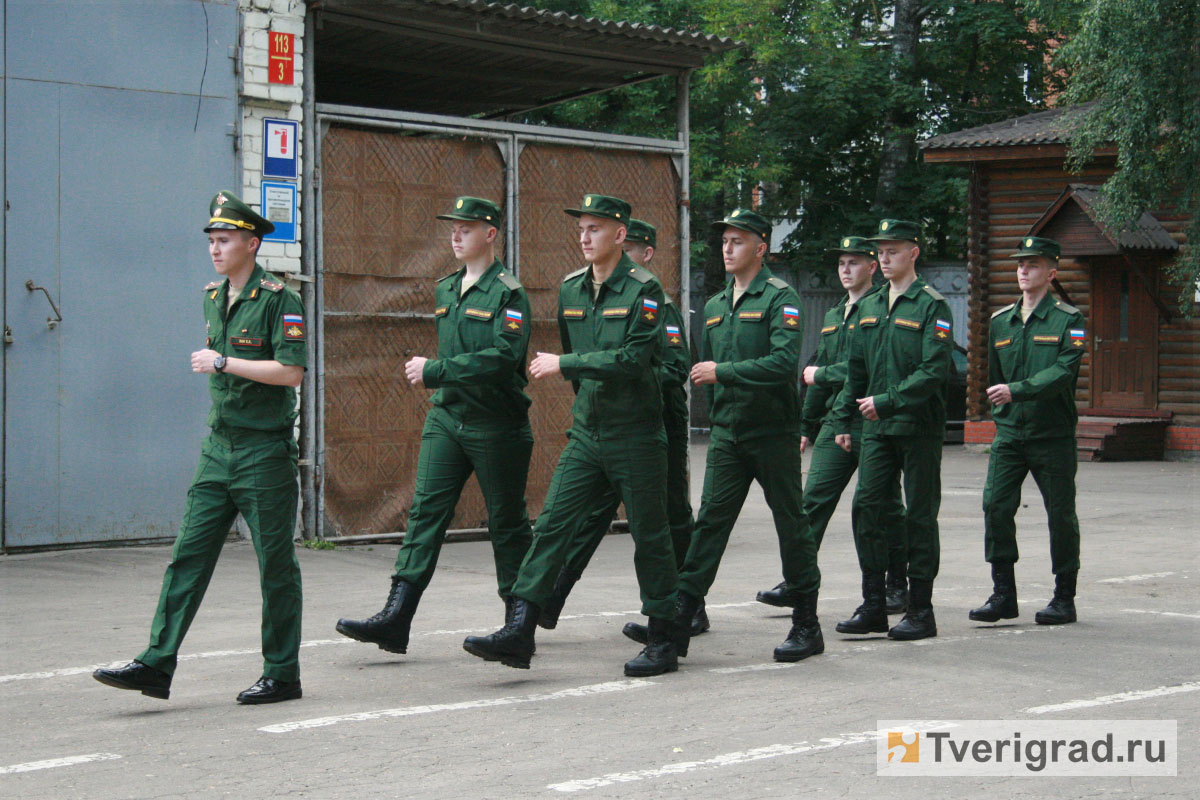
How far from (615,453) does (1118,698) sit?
233 centimetres

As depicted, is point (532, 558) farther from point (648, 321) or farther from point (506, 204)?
point (506, 204)

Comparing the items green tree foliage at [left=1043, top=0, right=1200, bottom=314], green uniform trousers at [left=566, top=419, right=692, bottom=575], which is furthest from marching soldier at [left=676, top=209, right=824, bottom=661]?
green tree foliage at [left=1043, top=0, right=1200, bottom=314]

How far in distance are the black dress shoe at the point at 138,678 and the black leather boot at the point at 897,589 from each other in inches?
164

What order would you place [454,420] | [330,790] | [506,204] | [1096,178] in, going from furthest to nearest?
[1096,178] → [506,204] → [454,420] → [330,790]

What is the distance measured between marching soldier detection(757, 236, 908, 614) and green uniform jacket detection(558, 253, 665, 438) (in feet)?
5.86

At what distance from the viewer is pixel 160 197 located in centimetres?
1097

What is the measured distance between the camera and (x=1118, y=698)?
20.8ft

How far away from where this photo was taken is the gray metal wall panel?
1038cm

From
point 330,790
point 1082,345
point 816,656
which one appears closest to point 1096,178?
point 1082,345

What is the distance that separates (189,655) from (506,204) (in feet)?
19.0

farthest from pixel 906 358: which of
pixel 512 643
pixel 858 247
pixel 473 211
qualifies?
pixel 512 643

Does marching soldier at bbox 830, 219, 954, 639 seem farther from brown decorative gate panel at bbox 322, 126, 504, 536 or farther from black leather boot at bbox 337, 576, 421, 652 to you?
brown decorative gate panel at bbox 322, 126, 504, 536

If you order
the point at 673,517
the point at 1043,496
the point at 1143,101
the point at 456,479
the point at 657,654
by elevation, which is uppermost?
the point at 1143,101

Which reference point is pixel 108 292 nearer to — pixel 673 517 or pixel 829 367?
pixel 673 517
